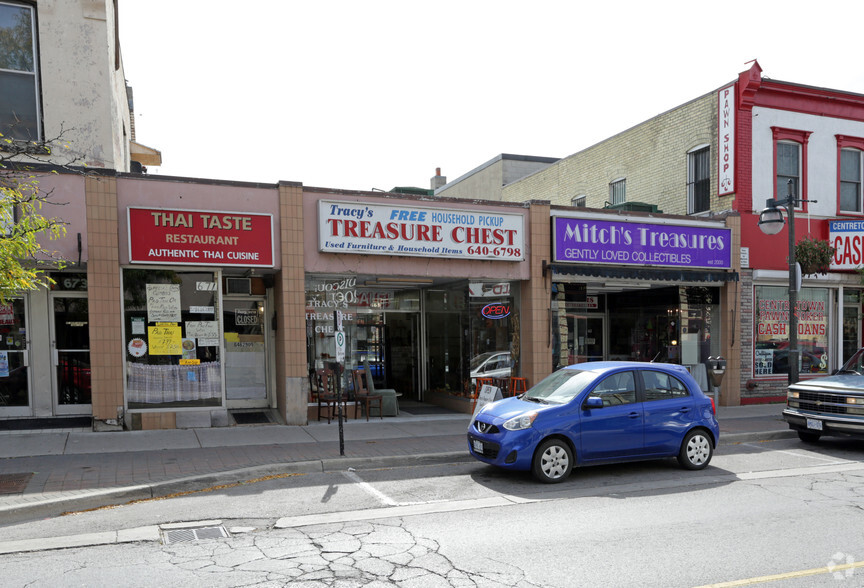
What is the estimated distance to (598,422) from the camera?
28.1 feet

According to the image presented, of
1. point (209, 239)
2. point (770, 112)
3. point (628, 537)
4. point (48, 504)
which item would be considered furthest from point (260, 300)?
point (770, 112)

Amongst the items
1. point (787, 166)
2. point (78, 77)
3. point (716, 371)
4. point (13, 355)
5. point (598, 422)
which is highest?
point (78, 77)

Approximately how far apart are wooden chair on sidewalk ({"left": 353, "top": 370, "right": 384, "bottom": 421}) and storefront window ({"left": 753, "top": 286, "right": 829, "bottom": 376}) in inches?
394

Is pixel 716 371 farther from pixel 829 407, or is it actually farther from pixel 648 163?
pixel 648 163

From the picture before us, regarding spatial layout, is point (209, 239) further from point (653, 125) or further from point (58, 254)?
point (653, 125)

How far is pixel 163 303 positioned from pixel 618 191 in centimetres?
1478

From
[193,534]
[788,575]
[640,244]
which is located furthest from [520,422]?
[640,244]

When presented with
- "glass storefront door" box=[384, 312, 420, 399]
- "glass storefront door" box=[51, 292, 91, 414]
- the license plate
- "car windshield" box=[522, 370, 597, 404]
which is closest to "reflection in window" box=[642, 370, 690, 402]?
"car windshield" box=[522, 370, 597, 404]

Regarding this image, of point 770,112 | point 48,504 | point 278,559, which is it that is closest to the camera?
point 278,559

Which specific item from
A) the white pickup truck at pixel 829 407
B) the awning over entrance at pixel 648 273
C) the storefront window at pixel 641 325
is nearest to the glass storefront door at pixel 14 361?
the awning over entrance at pixel 648 273

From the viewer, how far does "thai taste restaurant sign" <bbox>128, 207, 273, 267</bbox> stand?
11266 mm

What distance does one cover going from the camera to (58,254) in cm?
1070

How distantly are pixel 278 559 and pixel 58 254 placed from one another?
7.91 m

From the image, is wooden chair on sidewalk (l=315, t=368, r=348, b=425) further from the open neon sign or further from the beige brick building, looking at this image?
the beige brick building
